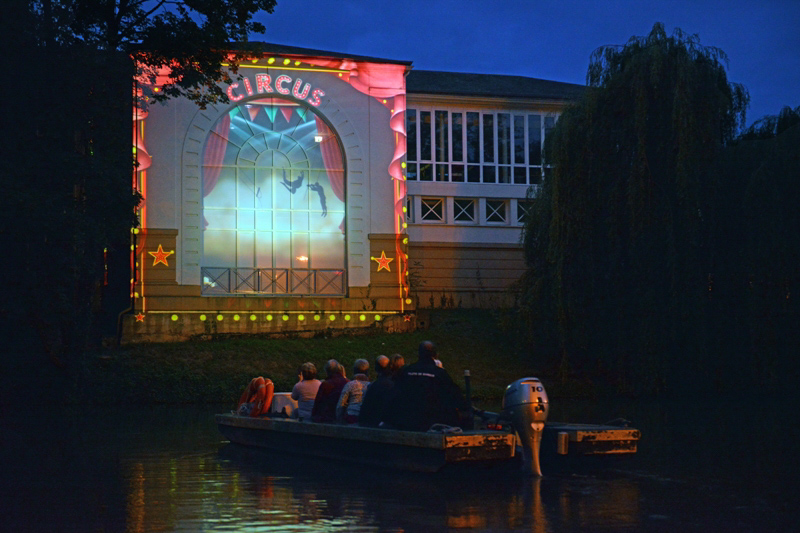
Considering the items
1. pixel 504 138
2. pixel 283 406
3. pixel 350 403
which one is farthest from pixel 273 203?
pixel 350 403

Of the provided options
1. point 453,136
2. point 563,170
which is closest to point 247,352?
point 563,170

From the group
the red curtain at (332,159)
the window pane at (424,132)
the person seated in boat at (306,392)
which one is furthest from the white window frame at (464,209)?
the person seated in boat at (306,392)

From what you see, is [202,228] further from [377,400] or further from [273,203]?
[377,400]

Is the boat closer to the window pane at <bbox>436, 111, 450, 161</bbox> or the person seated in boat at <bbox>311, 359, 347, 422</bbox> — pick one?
the person seated in boat at <bbox>311, 359, 347, 422</bbox>

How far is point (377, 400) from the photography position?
12.2 m

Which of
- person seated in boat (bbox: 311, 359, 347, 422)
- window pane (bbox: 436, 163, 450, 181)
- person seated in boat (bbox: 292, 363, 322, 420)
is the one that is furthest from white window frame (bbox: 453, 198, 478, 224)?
person seated in boat (bbox: 311, 359, 347, 422)

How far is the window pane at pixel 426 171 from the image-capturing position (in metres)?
36.2

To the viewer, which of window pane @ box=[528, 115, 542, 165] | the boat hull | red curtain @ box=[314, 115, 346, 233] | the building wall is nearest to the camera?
the boat hull

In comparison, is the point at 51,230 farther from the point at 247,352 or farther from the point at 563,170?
the point at 563,170

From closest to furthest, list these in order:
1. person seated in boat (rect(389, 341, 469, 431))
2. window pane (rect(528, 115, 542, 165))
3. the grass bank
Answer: person seated in boat (rect(389, 341, 469, 431)) → the grass bank → window pane (rect(528, 115, 542, 165))

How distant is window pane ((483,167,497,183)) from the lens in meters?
36.6

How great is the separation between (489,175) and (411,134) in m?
3.42

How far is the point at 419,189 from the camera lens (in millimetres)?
36156

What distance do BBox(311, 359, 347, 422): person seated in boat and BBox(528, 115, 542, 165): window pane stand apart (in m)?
25.1
